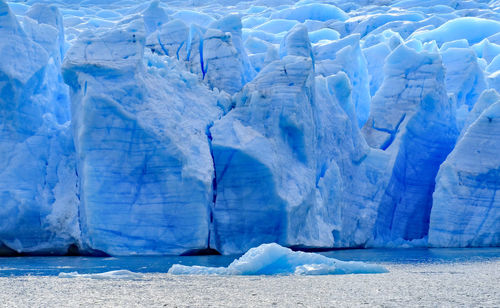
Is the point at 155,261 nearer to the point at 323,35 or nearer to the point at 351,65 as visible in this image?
the point at 351,65

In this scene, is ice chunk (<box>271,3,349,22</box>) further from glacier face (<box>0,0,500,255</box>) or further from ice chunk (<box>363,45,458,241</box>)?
ice chunk (<box>363,45,458,241</box>)

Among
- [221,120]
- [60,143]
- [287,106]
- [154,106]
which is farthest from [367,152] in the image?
[60,143]

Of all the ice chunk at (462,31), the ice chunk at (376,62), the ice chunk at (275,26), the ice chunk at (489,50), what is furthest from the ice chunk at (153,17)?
the ice chunk at (489,50)

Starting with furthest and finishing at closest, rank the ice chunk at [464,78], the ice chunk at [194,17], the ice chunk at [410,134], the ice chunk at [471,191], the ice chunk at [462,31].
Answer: the ice chunk at [194,17] → the ice chunk at [462,31] → the ice chunk at [464,78] → the ice chunk at [410,134] → the ice chunk at [471,191]

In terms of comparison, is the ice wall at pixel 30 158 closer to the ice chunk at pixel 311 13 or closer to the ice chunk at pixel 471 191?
the ice chunk at pixel 471 191

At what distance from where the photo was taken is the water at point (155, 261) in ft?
25.7

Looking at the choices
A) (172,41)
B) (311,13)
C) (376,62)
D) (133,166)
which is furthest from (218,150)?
(311,13)

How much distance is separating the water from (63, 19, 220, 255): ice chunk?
36cm

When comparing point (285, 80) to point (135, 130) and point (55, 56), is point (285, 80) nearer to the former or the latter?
point (135, 130)

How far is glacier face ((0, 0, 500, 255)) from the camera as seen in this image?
9.70 meters

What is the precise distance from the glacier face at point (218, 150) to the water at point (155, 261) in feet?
1.37

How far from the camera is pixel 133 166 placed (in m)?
9.76

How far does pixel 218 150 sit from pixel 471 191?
4.14 meters

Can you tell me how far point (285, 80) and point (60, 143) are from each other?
11.2 ft
